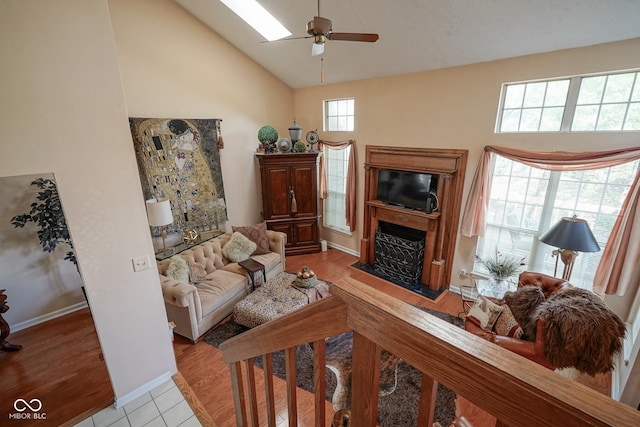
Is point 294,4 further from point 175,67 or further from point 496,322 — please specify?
point 496,322

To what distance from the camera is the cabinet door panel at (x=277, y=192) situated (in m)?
5.23

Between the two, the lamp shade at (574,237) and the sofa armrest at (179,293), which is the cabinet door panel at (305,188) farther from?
the lamp shade at (574,237)

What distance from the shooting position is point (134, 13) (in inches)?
148

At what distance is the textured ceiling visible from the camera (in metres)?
2.54

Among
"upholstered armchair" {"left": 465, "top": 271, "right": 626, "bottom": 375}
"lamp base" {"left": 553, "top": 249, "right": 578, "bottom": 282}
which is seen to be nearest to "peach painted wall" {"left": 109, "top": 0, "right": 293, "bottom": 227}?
"upholstered armchair" {"left": 465, "top": 271, "right": 626, "bottom": 375}

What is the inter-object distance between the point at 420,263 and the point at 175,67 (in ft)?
15.5

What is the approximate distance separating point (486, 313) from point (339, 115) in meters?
3.98

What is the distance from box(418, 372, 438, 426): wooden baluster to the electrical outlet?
2.46 m

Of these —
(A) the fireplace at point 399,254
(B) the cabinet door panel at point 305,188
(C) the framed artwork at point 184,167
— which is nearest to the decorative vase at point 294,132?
(B) the cabinet door panel at point 305,188

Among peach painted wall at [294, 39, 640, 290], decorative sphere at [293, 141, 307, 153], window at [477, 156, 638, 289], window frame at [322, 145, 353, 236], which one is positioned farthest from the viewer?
window frame at [322, 145, 353, 236]

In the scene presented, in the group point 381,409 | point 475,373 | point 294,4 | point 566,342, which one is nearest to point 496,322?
point 566,342

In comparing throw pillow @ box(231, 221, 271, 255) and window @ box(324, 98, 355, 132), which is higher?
window @ box(324, 98, 355, 132)

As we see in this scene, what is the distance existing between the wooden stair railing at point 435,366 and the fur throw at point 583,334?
213 cm

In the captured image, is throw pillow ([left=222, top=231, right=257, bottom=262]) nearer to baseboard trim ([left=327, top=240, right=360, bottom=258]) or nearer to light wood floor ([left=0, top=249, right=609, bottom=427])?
light wood floor ([left=0, top=249, right=609, bottom=427])
